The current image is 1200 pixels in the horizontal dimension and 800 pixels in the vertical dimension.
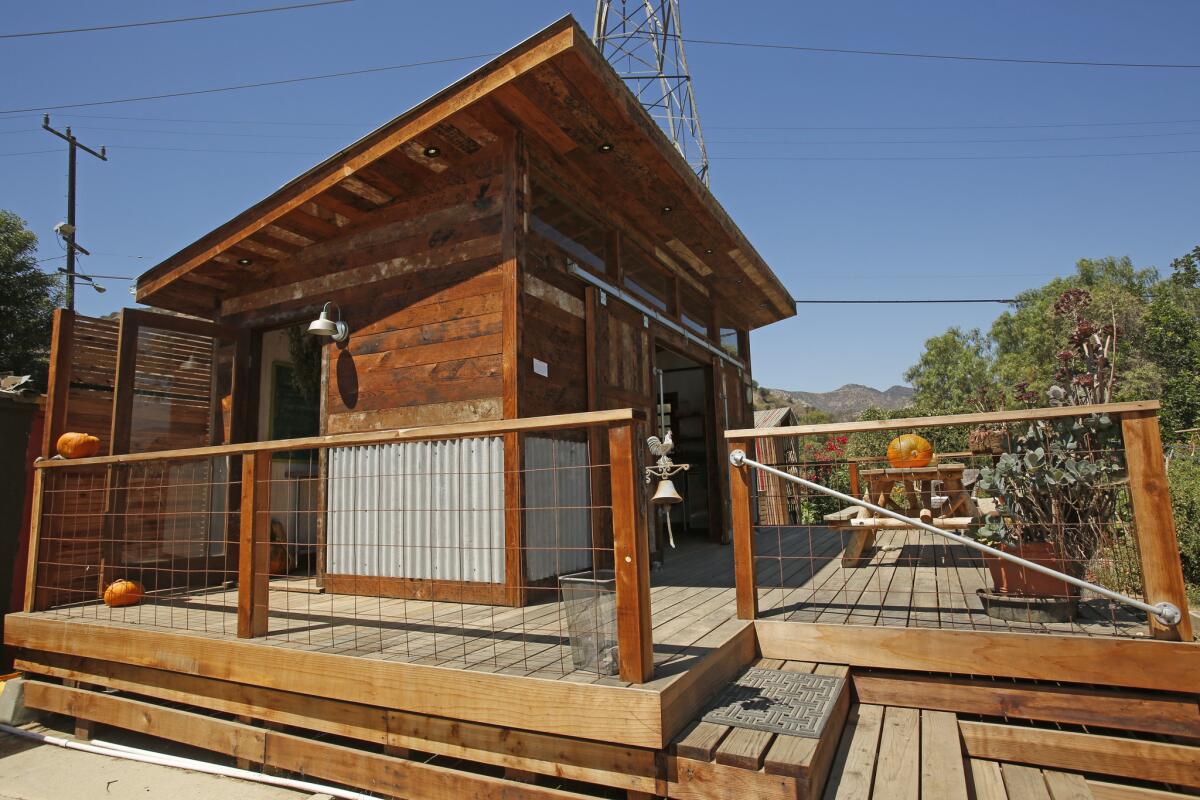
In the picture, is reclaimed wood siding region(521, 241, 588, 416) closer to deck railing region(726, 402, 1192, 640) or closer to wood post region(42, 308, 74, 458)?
deck railing region(726, 402, 1192, 640)

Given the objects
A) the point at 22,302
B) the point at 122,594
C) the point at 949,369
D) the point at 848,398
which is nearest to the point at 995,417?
the point at 122,594

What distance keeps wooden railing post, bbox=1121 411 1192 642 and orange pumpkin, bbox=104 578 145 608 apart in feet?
19.8

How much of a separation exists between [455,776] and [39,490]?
4.02 meters

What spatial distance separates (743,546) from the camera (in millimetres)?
3334

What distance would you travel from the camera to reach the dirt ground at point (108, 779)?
3146mm

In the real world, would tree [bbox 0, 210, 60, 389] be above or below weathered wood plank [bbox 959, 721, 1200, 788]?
above

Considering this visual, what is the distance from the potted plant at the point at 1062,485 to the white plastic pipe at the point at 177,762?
132 inches

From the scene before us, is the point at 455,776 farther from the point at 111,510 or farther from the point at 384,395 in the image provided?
the point at 111,510

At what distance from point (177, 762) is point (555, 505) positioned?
2555 millimetres

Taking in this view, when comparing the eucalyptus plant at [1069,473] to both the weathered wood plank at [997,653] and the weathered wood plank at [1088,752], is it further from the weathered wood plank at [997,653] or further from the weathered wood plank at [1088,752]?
the weathered wood plank at [1088,752]

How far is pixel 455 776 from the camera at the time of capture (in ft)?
8.67

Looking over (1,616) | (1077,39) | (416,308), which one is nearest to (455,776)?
(416,308)

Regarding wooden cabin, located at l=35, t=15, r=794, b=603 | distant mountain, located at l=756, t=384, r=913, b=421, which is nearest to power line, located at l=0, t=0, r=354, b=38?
wooden cabin, located at l=35, t=15, r=794, b=603

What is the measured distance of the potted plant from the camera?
10.0 ft
